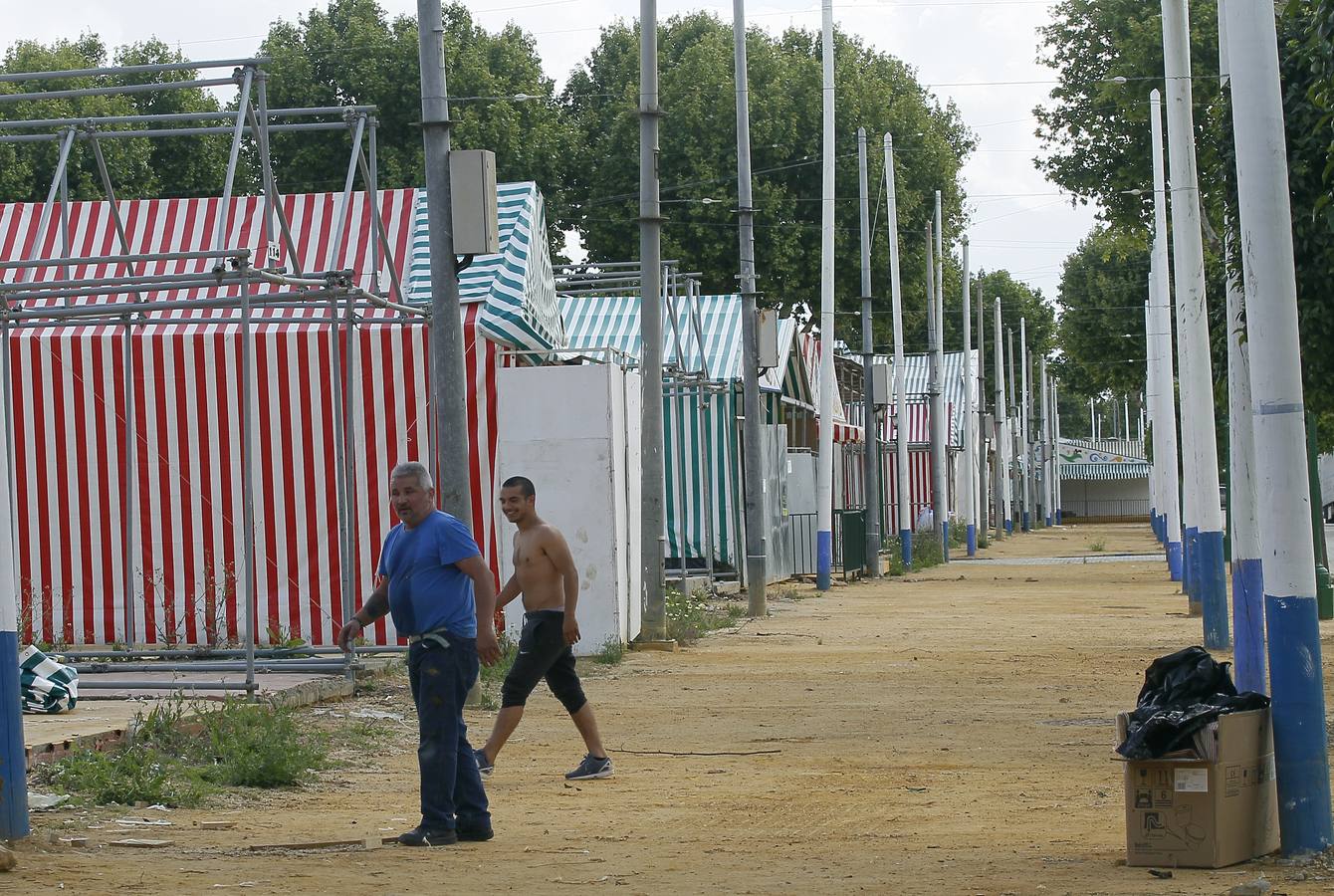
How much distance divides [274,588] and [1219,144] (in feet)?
31.7

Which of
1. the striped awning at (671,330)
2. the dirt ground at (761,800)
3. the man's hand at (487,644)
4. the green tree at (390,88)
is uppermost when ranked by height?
the green tree at (390,88)

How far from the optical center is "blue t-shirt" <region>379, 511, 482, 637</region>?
29.5 feet

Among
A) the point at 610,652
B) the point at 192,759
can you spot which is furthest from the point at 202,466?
the point at 192,759

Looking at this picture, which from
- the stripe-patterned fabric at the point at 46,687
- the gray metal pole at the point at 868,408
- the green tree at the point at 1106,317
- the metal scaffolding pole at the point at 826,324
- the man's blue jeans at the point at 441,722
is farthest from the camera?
the green tree at the point at 1106,317

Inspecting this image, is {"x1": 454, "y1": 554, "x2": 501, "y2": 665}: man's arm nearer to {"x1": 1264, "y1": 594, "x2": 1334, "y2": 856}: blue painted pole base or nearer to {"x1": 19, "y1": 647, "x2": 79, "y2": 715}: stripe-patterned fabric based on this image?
{"x1": 1264, "y1": 594, "x2": 1334, "y2": 856}: blue painted pole base

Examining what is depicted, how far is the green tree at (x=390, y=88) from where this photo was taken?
46125 mm

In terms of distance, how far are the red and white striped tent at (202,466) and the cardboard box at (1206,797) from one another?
1108 cm

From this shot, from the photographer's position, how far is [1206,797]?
783cm

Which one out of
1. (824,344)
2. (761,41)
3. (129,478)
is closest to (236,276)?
(129,478)

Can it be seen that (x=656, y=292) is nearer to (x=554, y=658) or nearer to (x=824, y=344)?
(x=554, y=658)

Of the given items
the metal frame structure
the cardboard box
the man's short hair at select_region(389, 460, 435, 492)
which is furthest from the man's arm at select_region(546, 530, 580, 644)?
the cardboard box

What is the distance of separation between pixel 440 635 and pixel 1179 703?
329 cm

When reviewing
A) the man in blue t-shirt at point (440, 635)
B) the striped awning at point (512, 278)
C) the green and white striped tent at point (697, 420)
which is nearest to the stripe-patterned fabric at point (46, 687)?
the man in blue t-shirt at point (440, 635)

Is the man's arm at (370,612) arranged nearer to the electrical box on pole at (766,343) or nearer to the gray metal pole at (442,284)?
the gray metal pole at (442,284)
